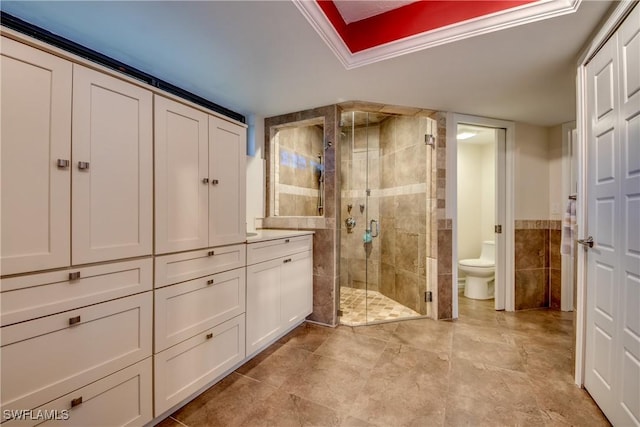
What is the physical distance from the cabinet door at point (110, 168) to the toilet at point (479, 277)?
3503mm

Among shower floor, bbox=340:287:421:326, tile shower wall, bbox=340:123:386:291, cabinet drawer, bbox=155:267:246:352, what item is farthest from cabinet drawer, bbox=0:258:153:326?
shower floor, bbox=340:287:421:326

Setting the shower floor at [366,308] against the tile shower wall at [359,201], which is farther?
the tile shower wall at [359,201]

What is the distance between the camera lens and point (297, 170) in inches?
131

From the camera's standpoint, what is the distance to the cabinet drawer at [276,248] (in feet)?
6.52

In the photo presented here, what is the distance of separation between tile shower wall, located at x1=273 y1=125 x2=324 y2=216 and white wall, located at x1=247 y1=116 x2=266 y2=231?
158 millimetres

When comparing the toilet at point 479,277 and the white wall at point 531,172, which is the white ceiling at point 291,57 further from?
the toilet at point 479,277

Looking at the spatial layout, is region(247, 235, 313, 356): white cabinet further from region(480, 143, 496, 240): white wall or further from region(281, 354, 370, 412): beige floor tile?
region(480, 143, 496, 240): white wall

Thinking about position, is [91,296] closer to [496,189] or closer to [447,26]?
[447,26]

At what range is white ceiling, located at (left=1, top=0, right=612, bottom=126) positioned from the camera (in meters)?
1.36

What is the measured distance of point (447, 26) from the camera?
155 centimetres

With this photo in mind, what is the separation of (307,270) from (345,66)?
5.84 ft

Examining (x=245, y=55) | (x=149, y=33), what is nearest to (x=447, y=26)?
(x=245, y=55)

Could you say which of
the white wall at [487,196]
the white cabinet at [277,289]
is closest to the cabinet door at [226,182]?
the white cabinet at [277,289]

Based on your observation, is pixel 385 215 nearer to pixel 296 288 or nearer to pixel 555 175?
pixel 296 288
